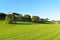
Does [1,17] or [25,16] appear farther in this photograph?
[25,16]

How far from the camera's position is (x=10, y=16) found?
7200 centimetres

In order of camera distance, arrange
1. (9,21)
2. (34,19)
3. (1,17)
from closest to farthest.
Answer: (9,21)
(1,17)
(34,19)

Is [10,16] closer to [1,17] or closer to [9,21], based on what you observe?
[9,21]

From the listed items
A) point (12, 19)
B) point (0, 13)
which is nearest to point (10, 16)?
point (12, 19)

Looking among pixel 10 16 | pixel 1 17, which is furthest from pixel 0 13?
pixel 10 16

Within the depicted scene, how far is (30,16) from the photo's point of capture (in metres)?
129

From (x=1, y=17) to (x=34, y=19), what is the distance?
88.2 ft

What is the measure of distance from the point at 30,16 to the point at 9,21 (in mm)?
60138

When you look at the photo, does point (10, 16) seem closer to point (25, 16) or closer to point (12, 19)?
point (12, 19)

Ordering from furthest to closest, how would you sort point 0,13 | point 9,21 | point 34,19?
1. point 34,19
2. point 0,13
3. point 9,21

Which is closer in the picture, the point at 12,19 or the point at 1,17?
the point at 12,19

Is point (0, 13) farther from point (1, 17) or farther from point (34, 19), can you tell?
point (34, 19)

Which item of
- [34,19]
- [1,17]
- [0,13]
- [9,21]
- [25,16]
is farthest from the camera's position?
[25,16]

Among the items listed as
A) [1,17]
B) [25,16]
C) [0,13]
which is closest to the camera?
[1,17]
